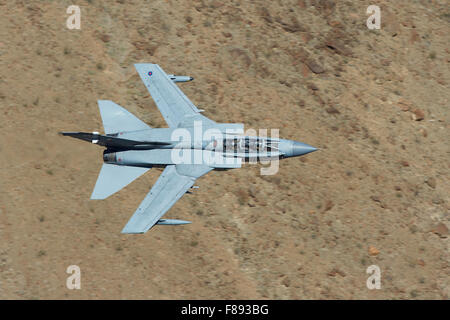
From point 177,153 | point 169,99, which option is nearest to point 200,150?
point 177,153

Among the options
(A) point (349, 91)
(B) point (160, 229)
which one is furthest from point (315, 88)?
(B) point (160, 229)

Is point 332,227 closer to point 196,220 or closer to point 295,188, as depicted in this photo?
point 295,188

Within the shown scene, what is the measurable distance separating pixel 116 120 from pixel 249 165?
28.1 ft

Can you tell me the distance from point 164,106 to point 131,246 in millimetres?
8180

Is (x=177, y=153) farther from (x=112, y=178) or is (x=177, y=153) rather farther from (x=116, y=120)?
(x=116, y=120)

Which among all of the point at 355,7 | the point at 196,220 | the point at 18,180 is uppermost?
the point at 355,7

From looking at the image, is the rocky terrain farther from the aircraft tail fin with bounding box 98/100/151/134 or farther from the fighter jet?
the aircraft tail fin with bounding box 98/100/151/134

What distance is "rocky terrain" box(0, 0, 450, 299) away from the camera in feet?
105

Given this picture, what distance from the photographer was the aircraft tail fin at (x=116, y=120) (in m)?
30.7

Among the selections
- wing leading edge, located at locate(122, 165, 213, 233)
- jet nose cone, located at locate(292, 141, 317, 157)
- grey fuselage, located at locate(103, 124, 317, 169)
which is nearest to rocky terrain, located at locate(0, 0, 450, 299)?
grey fuselage, located at locate(103, 124, 317, 169)

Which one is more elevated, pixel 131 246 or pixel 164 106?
pixel 164 106

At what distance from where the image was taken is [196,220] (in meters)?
33.1

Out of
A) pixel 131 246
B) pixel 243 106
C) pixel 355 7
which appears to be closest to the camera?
pixel 131 246

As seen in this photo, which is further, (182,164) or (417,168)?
(417,168)
